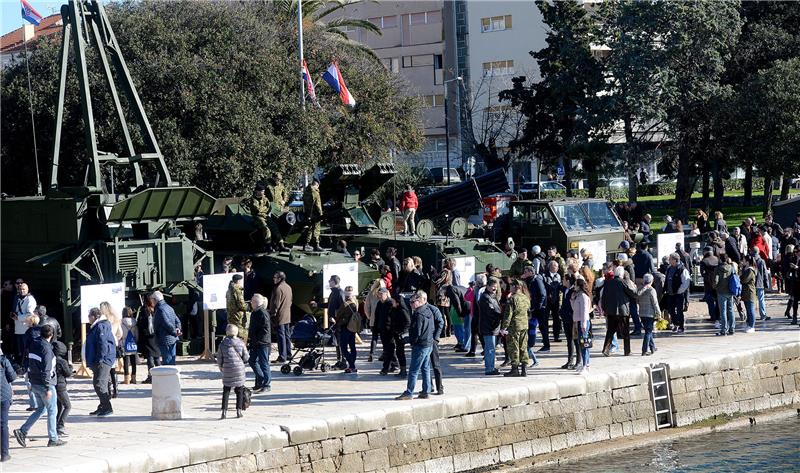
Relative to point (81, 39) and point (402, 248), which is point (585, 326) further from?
point (81, 39)

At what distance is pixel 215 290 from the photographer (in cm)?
2095

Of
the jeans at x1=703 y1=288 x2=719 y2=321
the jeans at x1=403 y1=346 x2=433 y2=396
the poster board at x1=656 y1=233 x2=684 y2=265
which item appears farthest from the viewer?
the poster board at x1=656 y1=233 x2=684 y2=265

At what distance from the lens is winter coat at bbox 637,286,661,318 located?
67.8ft

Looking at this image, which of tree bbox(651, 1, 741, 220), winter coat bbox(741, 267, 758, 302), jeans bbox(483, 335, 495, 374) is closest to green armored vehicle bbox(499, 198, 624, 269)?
winter coat bbox(741, 267, 758, 302)

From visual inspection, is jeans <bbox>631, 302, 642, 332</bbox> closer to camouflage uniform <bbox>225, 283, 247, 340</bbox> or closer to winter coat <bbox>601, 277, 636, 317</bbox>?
winter coat <bbox>601, 277, 636, 317</bbox>

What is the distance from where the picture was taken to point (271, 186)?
26.6 metres

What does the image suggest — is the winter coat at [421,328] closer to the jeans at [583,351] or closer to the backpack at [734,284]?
the jeans at [583,351]

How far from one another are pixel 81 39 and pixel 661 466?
13.4m

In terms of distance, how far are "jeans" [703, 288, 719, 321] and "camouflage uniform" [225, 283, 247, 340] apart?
10.1 meters

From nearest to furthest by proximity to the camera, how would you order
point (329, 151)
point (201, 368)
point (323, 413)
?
point (323, 413) → point (201, 368) → point (329, 151)

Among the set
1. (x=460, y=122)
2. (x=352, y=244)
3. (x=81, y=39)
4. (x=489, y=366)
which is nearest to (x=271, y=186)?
(x=352, y=244)

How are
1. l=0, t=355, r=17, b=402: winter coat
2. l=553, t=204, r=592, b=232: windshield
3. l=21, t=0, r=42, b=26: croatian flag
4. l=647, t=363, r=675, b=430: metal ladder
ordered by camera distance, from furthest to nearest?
l=21, t=0, r=42, b=26: croatian flag
l=553, t=204, r=592, b=232: windshield
l=647, t=363, r=675, b=430: metal ladder
l=0, t=355, r=17, b=402: winter coat

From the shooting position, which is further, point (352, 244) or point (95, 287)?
point (352, 244)

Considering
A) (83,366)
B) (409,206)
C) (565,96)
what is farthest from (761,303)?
A: (565,96)
